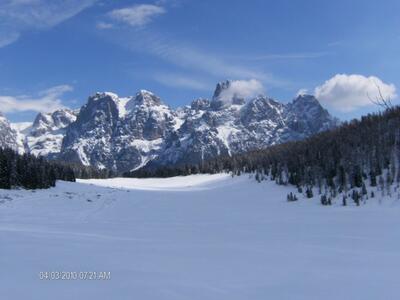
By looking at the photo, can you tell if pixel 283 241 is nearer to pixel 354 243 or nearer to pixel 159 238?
pixel 354 243

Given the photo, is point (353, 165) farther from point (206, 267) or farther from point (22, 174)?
point (206, 267)

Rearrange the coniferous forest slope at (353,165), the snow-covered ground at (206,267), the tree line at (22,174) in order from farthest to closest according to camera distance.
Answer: the tree line at (22,174), the coniferous forest slope at (353,165), the snow-covered ground at (206,267)

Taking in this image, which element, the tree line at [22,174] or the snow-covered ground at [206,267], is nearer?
the snow-covered ground at [206,267]

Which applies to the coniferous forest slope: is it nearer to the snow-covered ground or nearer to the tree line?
the snow-covered ground

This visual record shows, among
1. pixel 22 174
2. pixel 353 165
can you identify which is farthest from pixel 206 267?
pixel 22 174

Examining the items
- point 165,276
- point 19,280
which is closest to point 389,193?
point 165,276

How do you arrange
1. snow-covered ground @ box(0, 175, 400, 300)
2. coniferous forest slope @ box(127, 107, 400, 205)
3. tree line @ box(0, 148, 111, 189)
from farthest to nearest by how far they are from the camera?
tree line @ box(0, 148, 111, 189), coniferous forest slope @ box(127, 107, 400, 205), snow-covered ground @ box(0, 175, 400, 300)

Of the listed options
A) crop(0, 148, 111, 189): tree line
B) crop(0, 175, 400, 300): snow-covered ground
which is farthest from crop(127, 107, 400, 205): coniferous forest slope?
crop(0, 148, 111, 189): tree line

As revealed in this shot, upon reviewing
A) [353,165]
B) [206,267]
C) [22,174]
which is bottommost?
[206,267]

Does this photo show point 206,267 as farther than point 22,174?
No

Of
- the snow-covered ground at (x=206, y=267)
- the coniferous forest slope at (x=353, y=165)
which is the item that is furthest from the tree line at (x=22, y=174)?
the snow-covered ground at (x=206, y=267)

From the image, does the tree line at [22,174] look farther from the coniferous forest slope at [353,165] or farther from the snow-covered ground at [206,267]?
the snow-covered ground at [206,267]

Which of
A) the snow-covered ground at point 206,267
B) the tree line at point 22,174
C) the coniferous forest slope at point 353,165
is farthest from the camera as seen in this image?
the tree line at point 22,174

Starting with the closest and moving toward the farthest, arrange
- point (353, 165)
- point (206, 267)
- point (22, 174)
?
point (206, 267)
point (353, 165)
point (22, 174)
